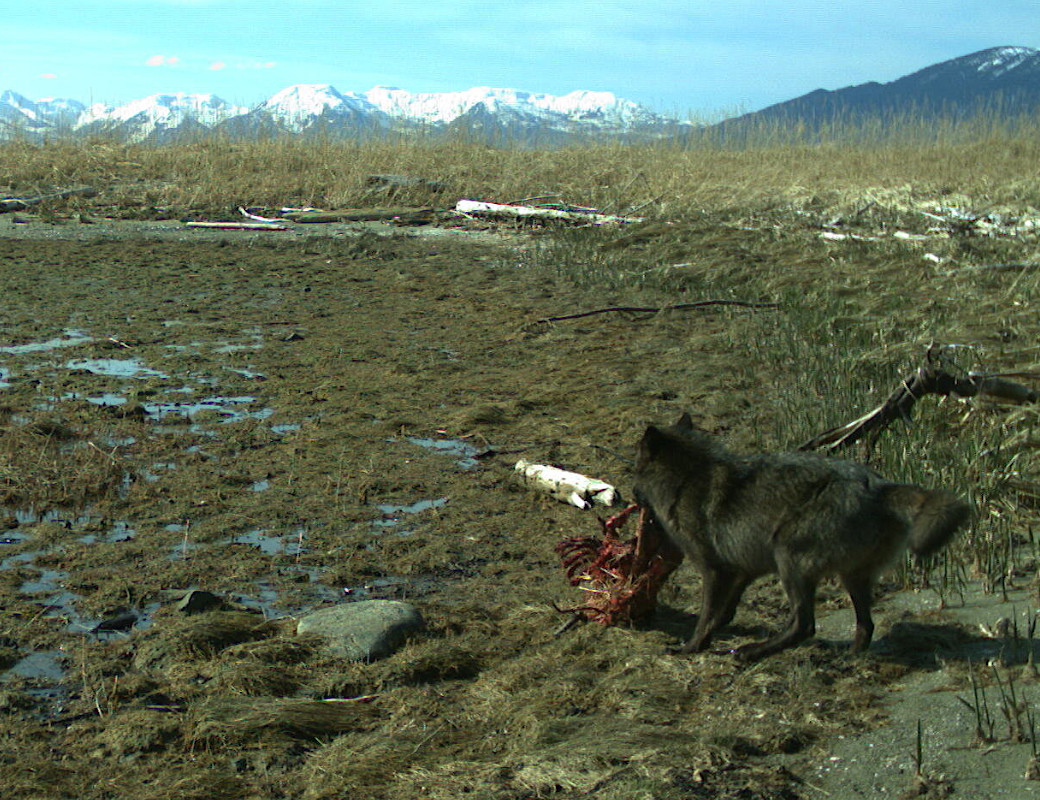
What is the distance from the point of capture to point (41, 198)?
19.7 metres

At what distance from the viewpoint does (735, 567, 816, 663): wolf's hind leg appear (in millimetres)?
3816

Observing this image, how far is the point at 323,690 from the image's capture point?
12.8ft

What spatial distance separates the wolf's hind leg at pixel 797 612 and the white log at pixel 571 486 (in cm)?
199

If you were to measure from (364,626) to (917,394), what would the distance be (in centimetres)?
282

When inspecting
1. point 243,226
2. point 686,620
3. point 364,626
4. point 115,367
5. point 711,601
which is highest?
point 243,226

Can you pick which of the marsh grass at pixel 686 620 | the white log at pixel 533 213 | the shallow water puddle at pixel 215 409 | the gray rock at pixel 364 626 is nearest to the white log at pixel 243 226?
the marsh grass at pixel 686 620

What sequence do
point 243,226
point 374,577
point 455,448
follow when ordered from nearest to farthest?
point 374,577 < point 455,448 < point 243,226

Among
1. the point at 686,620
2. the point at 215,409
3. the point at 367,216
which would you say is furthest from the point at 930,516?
the point at 367,216

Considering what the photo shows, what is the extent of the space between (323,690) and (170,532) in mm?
1920

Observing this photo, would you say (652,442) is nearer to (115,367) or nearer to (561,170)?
(115,367)

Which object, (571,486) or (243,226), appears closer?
(571,486)

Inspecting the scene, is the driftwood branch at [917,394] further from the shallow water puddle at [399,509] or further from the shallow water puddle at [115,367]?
the shallow water puddle at [115,367]

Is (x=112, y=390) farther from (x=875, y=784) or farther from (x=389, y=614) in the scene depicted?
(x=875, y=784)

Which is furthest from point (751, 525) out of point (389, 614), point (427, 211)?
point (427, 211)
